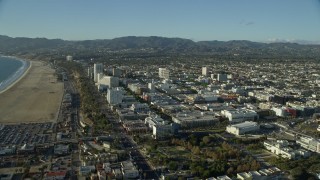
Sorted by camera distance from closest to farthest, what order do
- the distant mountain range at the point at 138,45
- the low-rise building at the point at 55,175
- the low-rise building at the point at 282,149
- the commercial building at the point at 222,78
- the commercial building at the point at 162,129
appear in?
1. the low-rise building at the point at 55,175
2. the low-rise building at the point at 282,149
3. the commercial building at the point at 162,129
4. the commercial building at the point at 222,78
5. the distant mountain range at the point at 138,45

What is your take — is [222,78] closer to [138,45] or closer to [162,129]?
[162,129]

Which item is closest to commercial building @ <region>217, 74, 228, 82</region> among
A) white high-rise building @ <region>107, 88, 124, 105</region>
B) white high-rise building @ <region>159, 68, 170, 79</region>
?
white high-rise building @ <region>159, 68, 170, 79</region>

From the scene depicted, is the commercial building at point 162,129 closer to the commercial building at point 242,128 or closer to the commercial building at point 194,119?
the commercial building at point 194,119

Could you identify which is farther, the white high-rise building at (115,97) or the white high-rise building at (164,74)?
the white high-rise building at (164,74)

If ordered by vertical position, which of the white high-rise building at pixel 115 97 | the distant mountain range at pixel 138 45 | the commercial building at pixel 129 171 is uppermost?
the distant mountain range at pixel 138 45

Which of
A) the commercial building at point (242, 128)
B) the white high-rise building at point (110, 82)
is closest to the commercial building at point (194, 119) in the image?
the commercial building at point (242, 128)

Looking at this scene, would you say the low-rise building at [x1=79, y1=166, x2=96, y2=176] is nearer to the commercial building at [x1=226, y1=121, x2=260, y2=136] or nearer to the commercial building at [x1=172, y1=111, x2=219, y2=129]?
the commercial building at [x1=172, y1=111, x2=219, y2=129]

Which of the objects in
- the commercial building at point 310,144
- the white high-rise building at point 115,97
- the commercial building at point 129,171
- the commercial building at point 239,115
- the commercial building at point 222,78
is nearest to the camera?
the commercial building at point 129,171

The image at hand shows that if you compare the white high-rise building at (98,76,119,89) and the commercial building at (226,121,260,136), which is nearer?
the commercial building at (226,121,260,136)

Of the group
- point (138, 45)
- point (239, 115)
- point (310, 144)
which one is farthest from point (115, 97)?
point (138, 45)

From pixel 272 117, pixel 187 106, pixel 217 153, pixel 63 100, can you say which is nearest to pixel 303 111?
pixel 272 117
